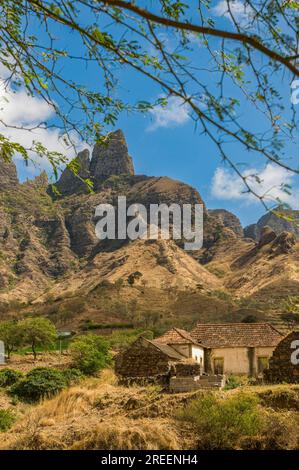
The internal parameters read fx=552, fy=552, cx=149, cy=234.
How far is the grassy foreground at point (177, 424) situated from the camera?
12297 millimetres

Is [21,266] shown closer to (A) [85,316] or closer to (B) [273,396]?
(A) [85,316]

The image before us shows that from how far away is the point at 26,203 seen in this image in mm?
143750

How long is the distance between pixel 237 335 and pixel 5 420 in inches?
686

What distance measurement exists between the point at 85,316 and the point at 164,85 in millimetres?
73302

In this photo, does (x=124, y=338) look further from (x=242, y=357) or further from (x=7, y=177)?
(x=7, y=177)

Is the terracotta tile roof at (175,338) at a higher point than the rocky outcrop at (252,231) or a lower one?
lower

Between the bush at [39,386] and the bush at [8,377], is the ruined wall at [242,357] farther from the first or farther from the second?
the bush at [8,377]

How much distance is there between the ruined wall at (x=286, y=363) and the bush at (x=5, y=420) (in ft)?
29.5

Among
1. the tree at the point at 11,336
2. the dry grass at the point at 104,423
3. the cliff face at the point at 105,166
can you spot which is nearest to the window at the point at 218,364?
the dry grass at the point at 104,423

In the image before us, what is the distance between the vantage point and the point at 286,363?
19391mm

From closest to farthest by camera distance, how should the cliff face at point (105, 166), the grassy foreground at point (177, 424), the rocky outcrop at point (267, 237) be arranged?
the grassy foreground at point (177, 424) → the rocky outcrop at point (267, 237) → the cliff face at point (105, 166)

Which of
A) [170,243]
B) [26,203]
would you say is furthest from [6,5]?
[26,203]

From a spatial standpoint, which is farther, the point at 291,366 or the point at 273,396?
the point at 291,366

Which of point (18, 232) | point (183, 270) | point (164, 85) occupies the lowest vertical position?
point (164, 85)
